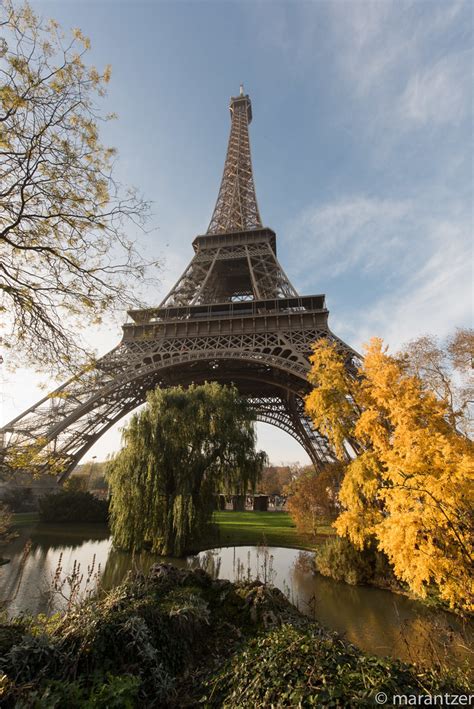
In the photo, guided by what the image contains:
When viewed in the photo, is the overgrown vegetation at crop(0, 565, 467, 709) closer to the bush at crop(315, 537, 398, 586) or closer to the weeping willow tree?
the bush at crop(315, 537, 398, 586)

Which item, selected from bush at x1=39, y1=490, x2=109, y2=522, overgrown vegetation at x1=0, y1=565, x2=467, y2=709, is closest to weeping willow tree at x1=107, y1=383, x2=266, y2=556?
overgrown vegetation at x1=0, y1=565, x2=467, y2=709

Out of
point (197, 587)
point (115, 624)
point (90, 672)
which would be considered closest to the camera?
point (90, 672)

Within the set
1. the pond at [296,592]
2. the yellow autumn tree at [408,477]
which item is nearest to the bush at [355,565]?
the pond at [296,592]

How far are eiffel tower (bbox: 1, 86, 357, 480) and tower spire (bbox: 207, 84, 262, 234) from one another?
23cm

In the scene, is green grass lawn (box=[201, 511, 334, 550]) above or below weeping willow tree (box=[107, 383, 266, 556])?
below

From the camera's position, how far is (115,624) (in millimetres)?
3861

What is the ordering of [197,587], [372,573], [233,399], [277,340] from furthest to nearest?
[277,340]
[233,399]
[372,573]
[197,587]

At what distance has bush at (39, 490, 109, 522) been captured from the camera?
1956cm

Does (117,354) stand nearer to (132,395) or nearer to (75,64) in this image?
(132,395)

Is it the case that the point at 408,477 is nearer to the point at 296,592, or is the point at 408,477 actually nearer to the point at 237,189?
the point at 296,592

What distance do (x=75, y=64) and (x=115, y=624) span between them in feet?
25.0

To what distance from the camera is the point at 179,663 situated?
4062 millimetres

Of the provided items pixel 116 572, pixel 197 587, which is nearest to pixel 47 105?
pixel 197 587

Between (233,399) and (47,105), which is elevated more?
(47,105)
